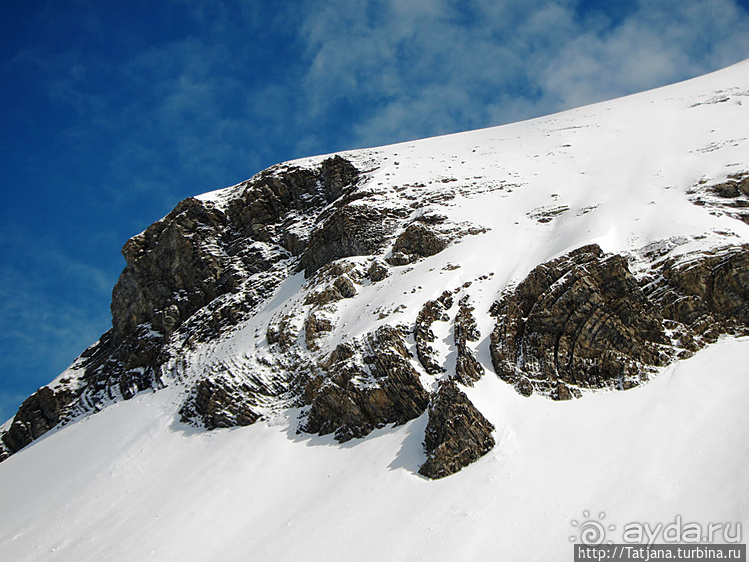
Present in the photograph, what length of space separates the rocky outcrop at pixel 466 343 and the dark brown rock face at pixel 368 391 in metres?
2.13

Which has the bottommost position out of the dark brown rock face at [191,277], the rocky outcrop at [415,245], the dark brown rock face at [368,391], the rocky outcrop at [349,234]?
the dark brown rock face at [368,391]

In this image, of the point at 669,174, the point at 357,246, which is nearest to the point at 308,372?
the point at 357,246

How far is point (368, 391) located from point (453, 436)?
5.56 metres

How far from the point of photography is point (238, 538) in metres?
20.6

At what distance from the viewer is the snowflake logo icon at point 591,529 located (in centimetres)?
1537

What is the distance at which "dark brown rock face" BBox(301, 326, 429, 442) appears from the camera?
79.4 ft

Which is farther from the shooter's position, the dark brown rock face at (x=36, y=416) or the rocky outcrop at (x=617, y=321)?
the dark brown rock face at (x=36, y=416)

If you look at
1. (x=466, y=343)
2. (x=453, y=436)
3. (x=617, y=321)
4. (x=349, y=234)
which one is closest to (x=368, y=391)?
(x=453, y=436)

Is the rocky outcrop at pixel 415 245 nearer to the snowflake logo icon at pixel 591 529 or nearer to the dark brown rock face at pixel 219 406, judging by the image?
the dark brown rock face at pixel 219 406

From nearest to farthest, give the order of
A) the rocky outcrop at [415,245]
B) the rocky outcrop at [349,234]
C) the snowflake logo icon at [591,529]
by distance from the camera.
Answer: the snowflake logo icon at [591,529] → the rocky outcrop at [415,245] → the rocky outcrop at [349,234]

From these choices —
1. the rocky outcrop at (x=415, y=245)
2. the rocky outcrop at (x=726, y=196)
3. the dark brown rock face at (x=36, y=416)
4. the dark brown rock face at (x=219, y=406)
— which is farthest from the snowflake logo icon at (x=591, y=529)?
the dark brown rock face at (x=36, y=416)

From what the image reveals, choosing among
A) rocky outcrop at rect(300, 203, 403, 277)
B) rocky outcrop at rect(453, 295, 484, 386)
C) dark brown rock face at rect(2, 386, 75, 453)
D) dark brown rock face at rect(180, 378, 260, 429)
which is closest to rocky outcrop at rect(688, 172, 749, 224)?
rocky outcrop at rect(453, 295, 484, 386)

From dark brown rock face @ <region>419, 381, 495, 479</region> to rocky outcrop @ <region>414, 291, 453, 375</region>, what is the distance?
9.35 feet

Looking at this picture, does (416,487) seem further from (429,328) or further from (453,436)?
(429,328)
